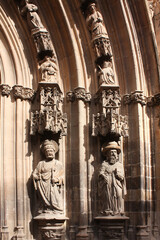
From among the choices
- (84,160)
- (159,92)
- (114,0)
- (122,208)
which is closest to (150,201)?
(122,208)

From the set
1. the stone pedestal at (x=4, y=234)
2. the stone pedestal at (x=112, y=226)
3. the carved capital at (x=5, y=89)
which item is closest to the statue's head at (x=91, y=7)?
the carved capital at (x=5, y=89)

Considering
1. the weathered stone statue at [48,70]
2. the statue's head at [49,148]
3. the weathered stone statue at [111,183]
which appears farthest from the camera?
the weathered stone statue at [48,70]

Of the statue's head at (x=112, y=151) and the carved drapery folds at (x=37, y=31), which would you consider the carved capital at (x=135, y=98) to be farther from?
the carved drapery folds at (x=37, y=31)

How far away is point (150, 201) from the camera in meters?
9.56

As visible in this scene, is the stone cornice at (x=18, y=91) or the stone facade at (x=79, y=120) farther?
the stone cornice at (x=18, y=91)

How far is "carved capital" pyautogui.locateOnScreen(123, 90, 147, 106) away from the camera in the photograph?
9.90m

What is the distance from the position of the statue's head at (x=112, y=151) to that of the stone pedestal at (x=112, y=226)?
1.31m

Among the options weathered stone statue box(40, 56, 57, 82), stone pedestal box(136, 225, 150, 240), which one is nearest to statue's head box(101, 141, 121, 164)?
stone pedestal box(136, 225, 150, 240)

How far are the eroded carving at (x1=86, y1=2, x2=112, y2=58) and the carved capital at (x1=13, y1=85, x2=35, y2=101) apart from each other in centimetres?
191

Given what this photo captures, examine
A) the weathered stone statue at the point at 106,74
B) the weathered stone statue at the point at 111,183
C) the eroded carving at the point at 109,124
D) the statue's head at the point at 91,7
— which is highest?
the statue's head at the point at 91,7

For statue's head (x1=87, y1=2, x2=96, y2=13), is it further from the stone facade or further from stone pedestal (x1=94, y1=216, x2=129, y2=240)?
stone pedestal (x1=94, y1=216, x2=129, y2=240)

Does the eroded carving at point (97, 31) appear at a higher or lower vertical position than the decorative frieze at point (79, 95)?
higher

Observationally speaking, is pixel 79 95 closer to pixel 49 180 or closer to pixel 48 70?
pixel 48 70

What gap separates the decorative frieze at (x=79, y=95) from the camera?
9820mm
